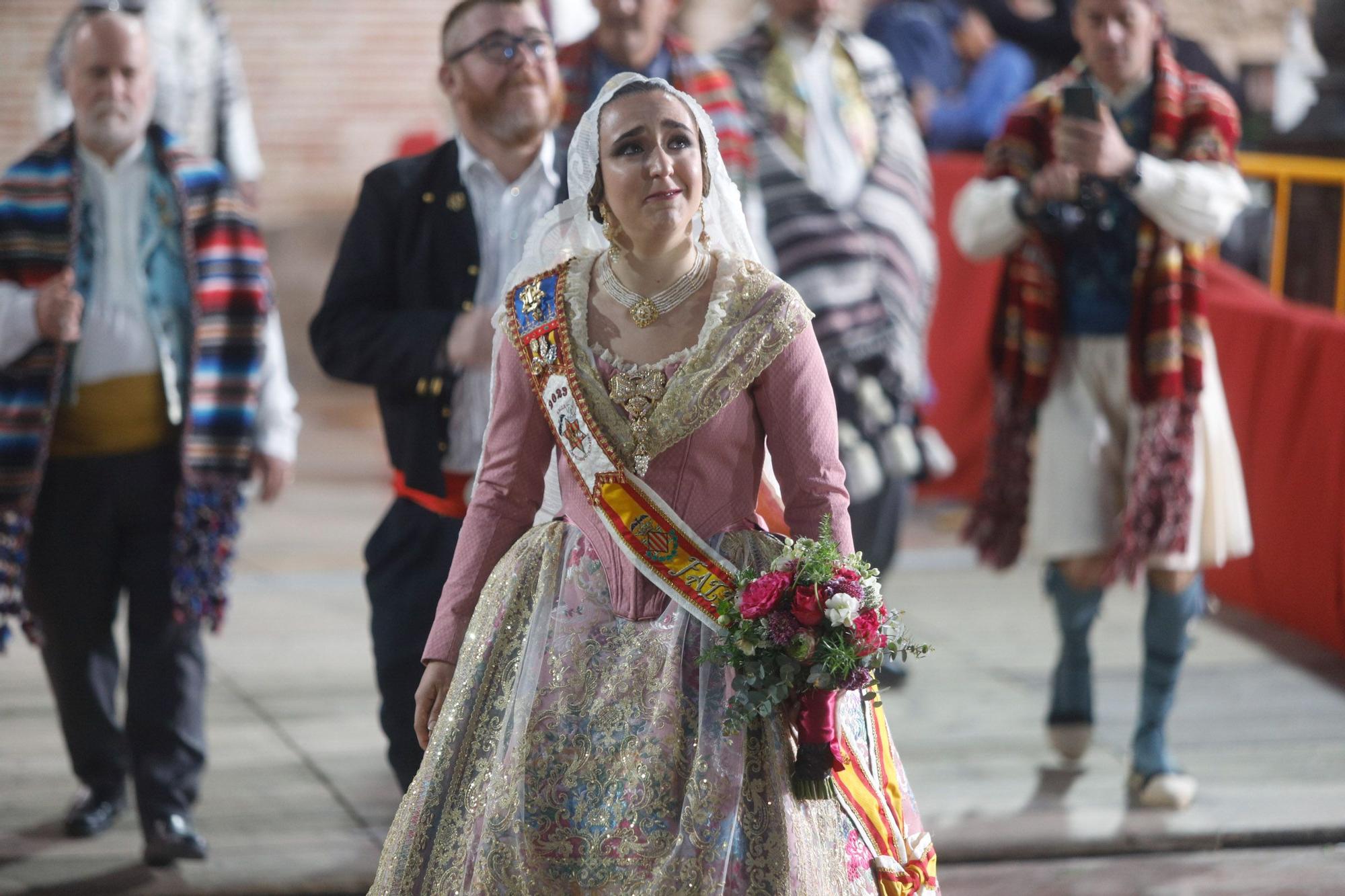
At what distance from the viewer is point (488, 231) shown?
377 cm

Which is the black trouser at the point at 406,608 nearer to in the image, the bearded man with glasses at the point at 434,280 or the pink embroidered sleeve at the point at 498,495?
the bearded man with glasses at the point at 434,280

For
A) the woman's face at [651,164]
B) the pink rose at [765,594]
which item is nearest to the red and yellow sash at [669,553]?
the pink rose at [765,594]

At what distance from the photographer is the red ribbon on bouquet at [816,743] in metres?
2.67

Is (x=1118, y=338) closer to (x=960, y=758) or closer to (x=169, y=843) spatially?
(x=960, y=758)

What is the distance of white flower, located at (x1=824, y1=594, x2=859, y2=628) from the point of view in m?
2.61

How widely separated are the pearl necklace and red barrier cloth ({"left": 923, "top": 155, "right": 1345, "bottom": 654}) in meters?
2.54

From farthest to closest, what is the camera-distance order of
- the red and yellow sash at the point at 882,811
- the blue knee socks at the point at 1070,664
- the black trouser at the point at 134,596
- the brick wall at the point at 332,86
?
1. the brick wall at the point at 332,86
2. the blue knee socks at the point at 1070,664
3. the black trouser at the point at 134,596
4. the red and yellow sash at the point at 882,811

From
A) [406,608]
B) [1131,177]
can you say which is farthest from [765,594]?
[1131,177]

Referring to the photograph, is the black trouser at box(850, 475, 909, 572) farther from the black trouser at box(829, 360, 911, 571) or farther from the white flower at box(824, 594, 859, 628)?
the white flower at box(824, 594, 859, 628)

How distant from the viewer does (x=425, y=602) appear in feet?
12.3

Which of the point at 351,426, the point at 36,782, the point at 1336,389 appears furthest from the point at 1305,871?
the point at 351,426

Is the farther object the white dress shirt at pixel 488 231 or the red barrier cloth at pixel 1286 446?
the red barrier cloth at pixel 1286 446

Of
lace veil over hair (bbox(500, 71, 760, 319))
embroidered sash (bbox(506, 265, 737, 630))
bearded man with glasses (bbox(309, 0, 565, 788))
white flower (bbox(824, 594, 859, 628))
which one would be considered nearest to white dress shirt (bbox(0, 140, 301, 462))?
bearded man with glasses (bbox(309, 0, 565, 788))

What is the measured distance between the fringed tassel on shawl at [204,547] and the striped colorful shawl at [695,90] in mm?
1219
